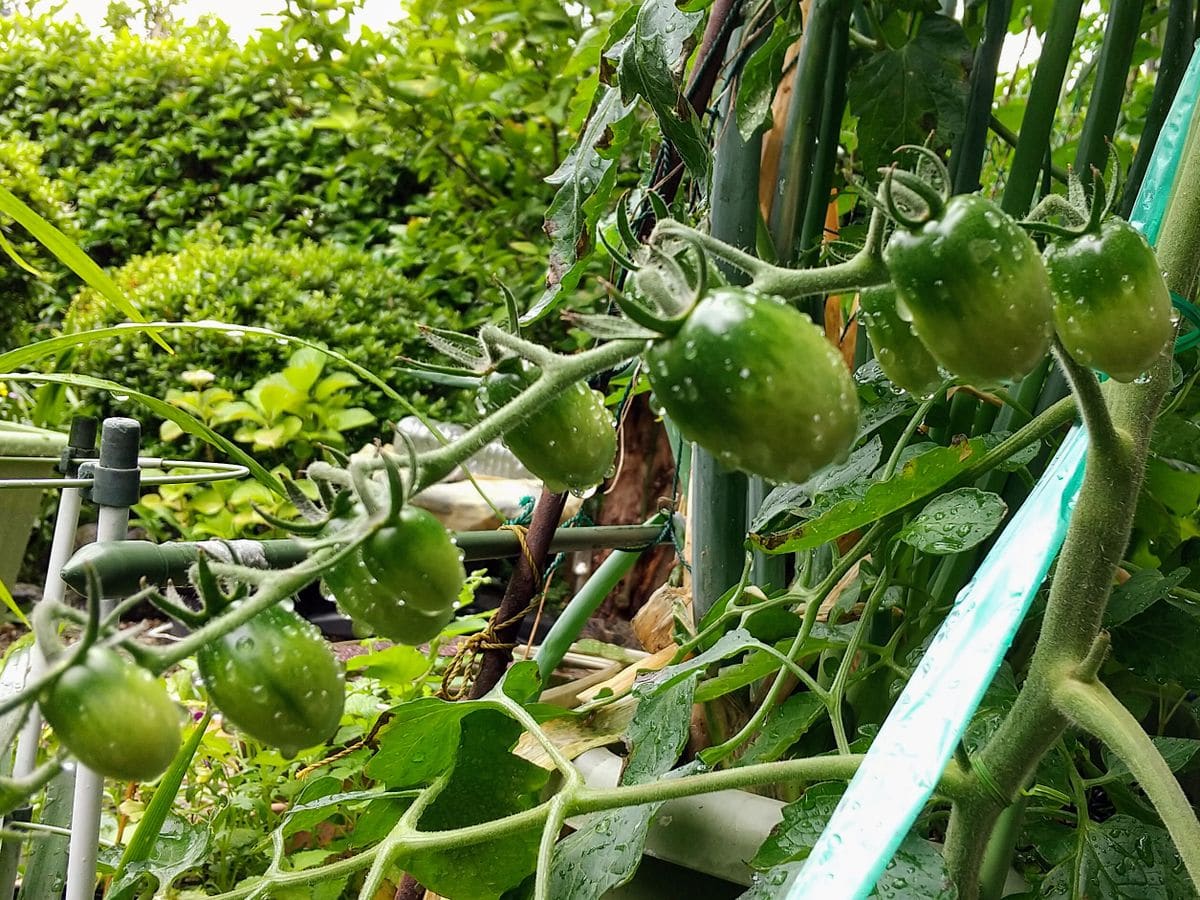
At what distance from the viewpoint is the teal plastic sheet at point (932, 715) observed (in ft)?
0.90

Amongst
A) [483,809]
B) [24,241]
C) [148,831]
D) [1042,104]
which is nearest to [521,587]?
[483,809]

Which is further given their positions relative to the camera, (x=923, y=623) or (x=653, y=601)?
(x=653, y=601)

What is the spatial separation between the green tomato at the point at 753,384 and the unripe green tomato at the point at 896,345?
0.08 meters

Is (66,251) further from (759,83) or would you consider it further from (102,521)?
(759,83)

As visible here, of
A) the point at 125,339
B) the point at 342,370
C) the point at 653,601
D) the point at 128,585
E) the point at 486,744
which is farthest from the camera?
the point at 125,339

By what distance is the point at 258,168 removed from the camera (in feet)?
13.3

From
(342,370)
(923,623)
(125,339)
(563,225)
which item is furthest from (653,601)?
(125,339)

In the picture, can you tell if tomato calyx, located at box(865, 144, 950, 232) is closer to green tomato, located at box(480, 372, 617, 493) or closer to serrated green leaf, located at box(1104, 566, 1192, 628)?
green tomato, located at box(480, 372, 617, 493)

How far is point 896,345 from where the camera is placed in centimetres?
32

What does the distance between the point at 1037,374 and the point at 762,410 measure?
573mm

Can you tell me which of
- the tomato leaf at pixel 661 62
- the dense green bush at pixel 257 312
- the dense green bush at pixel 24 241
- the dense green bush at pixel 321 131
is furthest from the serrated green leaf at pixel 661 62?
the dense green bush at pixel 24 241

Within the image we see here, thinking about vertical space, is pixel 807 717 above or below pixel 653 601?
above

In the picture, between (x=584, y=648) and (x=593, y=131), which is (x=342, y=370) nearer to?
Answer: (x=584, y=648)

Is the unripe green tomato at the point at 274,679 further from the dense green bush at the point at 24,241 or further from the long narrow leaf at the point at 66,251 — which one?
the dense green bush at the point at 24,241
